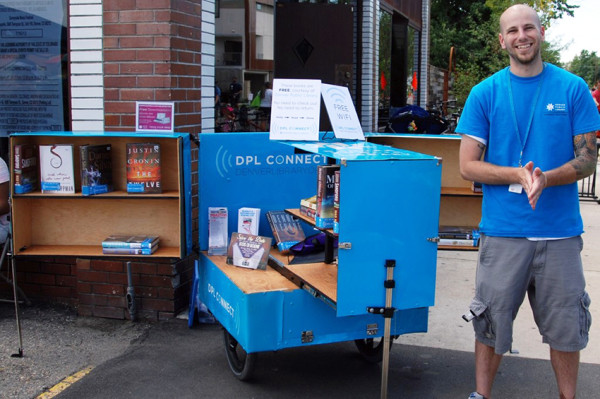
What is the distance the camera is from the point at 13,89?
19.1ft

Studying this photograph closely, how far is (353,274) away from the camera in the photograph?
351 centimetres

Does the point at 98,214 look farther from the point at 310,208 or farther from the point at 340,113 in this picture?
the point at 340,113

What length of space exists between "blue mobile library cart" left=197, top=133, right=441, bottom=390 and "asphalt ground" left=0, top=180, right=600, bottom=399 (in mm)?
237

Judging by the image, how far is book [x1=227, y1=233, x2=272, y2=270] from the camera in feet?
14.3

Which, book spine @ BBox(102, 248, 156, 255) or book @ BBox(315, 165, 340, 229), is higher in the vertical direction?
book @ BBox(315, 165, 340, 229)

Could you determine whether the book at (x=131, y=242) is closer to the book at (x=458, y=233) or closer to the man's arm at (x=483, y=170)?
the man's arm at (x=483, y=170)

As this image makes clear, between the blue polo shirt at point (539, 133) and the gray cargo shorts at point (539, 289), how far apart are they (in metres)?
0.08

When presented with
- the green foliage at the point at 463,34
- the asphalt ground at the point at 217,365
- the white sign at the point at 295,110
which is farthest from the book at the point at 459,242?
the green foliage at the point at 463,34

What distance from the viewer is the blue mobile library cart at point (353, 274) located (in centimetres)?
349

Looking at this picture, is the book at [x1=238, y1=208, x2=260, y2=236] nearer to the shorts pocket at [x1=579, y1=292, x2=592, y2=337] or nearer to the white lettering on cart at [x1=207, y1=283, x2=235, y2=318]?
the white lettering on cart at [x1=207, y1=283, x2=235, y2=318]

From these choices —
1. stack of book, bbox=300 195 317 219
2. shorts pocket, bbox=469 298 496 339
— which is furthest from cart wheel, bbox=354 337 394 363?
shorts pocket, bbox=469 298 496 339

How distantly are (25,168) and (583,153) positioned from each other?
376 cm

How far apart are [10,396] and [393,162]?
2.67 metres

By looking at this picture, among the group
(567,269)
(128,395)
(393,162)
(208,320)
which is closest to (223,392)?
(128,395)
